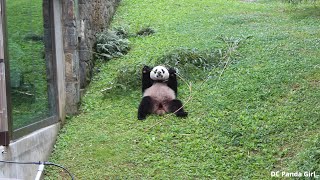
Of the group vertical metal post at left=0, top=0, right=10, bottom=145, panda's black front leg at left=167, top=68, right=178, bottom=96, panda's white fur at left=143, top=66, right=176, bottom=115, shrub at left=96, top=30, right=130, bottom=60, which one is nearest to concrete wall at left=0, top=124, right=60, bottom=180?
vertical metal post at left=0, top=0, right=10, bottom=145

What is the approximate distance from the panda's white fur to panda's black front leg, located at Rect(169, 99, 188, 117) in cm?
7

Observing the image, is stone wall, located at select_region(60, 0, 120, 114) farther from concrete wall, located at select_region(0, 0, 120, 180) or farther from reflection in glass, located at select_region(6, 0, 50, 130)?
reflection in glass, located at select_region(6, 0, 50, 130)

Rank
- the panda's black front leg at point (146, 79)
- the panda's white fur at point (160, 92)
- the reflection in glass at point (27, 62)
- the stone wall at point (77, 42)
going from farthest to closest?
1. the panda's black front leg at point (146, 79)
2. the stone wall at point (77, 42)
3. the panda's white fur at point (160, 92)
4. the reflection in glass at point (27, 62)

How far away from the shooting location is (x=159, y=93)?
21.0 ft

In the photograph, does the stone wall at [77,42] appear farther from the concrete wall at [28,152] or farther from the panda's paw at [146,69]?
the panda's paw at [146,69]

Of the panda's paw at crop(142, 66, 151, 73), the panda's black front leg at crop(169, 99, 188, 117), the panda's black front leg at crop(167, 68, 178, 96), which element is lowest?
the panda's black front leg at crop(169, 99, 188, 117)

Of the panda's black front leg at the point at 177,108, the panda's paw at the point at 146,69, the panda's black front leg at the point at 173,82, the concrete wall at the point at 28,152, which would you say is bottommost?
the concrete wall at the point at 28,152

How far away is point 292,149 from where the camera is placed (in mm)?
4676

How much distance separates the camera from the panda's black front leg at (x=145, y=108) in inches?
242

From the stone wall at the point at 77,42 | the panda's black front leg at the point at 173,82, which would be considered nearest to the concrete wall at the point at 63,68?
the stone wall at the point at 77,42

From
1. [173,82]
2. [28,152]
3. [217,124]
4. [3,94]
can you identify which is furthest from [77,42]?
[217,124]

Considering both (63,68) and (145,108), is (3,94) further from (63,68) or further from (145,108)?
(145,108)

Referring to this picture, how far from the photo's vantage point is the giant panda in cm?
620

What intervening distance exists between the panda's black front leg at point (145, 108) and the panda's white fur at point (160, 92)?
62 millimetres
